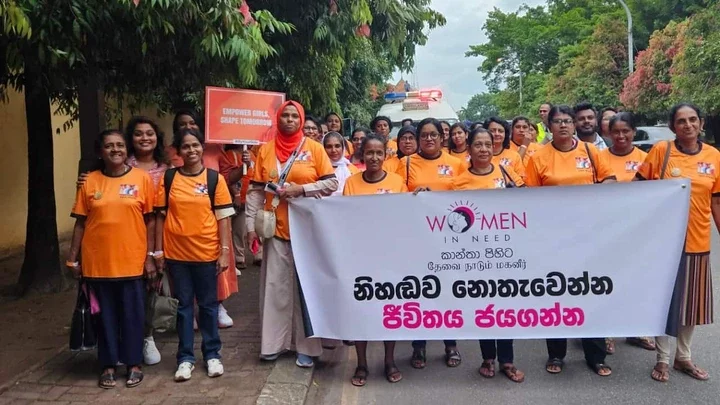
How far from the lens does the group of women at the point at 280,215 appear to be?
13.5 ft

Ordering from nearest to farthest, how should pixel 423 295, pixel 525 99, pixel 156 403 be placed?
pixel 156 403 → pixel 423 295 → pixel 525 99

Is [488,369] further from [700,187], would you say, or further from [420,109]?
[420,109]

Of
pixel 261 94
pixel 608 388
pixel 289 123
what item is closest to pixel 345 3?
pixel 261 94

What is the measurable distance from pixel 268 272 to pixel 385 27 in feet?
13.4

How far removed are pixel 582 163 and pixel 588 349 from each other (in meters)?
1.31

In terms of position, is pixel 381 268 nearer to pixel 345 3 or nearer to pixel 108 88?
pixel 345 3

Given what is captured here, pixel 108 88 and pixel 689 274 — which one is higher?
pixel 108 88

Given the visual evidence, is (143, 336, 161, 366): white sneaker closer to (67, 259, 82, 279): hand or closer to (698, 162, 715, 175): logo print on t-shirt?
(67, 259, 82, 279): hand

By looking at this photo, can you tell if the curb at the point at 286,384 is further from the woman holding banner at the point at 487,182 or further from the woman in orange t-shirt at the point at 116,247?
the woman holding banner at the point at 487,182

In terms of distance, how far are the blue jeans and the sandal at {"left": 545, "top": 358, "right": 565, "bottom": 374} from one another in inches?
91.9

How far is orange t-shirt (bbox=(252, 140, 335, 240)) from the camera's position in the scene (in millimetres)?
4566

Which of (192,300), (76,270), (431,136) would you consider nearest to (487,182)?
(431,136)

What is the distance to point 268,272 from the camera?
15.2ft

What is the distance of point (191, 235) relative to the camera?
13.8 feet
